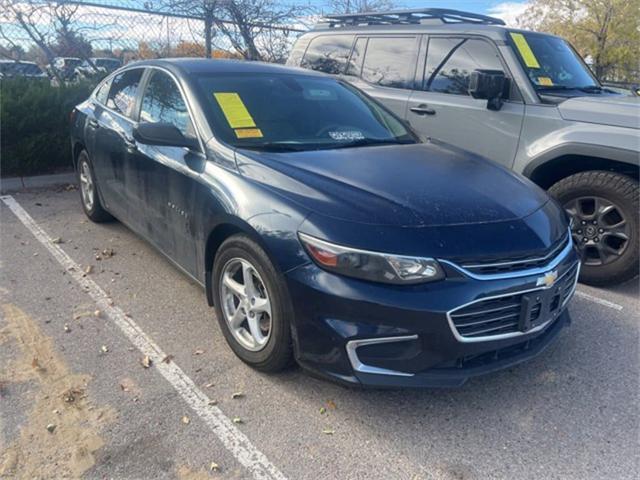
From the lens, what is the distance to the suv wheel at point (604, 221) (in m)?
4.28

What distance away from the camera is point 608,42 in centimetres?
2195

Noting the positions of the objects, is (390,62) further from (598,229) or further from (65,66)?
(65,66)

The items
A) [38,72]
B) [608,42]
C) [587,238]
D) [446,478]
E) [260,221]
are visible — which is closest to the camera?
[446,478]

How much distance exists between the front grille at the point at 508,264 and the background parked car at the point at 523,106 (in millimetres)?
1973

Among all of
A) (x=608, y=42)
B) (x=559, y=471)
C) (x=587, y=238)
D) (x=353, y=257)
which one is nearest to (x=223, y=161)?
(x=353, y=257)

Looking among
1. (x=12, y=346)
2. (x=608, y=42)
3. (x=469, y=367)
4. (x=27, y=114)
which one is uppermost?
(x=608, y=42)

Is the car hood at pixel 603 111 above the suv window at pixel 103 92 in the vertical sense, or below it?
above

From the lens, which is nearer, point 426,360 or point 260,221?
point 426,360

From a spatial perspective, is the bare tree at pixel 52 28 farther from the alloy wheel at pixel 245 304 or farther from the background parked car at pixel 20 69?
the alloy wheel at pixel 245 304

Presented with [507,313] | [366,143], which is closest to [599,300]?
[507,313]

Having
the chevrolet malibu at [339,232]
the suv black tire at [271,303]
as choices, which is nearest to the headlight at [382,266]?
the chevrolet malibu at [339,232]

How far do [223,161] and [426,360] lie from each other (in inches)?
63.7

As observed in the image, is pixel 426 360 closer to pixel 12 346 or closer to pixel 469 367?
pixel 469 367

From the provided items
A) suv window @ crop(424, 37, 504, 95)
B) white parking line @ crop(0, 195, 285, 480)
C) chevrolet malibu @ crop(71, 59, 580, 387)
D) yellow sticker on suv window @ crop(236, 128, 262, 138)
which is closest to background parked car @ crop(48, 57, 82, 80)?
white parking line @ crop(0, 195, 285, 480)
